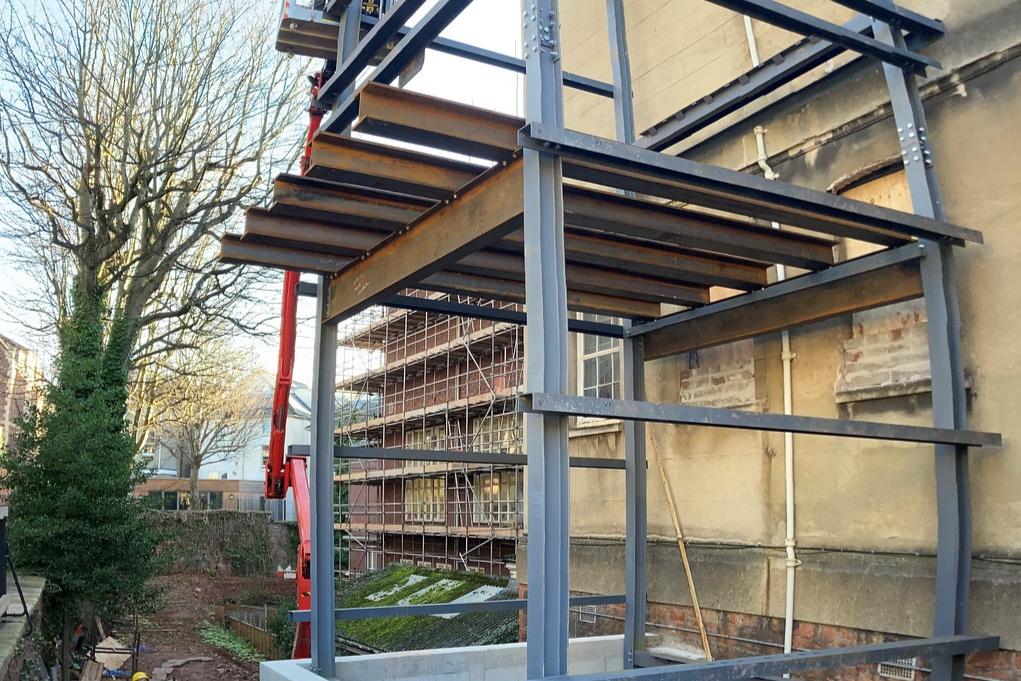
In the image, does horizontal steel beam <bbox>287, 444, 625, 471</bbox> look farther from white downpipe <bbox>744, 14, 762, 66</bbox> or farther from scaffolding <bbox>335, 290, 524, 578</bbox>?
scaffolding <bbox>335, 290, 524, 578</bbox>

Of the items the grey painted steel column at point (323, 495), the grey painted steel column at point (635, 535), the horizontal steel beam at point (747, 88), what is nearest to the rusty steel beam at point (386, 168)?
the grey painted steel column at point (323, 495)

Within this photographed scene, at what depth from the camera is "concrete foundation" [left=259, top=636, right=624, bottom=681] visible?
6.54 meters

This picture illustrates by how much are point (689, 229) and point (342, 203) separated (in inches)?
82.6

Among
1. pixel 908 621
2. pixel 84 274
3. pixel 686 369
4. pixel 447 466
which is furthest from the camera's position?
pixel 447 466

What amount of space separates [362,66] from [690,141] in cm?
327

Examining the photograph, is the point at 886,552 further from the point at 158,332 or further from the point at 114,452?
the point at 158,332

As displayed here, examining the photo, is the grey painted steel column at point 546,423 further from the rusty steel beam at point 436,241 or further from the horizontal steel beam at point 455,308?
the horizontal steel beam at point 455,308

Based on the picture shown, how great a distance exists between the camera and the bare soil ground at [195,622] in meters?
22.3

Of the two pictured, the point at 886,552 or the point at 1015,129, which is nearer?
the point at 1015,129

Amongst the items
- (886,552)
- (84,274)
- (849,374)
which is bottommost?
(886,552)

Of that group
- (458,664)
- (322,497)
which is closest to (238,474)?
Result: (458,664)

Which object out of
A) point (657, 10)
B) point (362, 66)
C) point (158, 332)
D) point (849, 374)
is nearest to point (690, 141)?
point (657, 10)

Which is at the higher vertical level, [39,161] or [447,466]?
[39,161]

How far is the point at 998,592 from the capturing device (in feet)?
17.2
